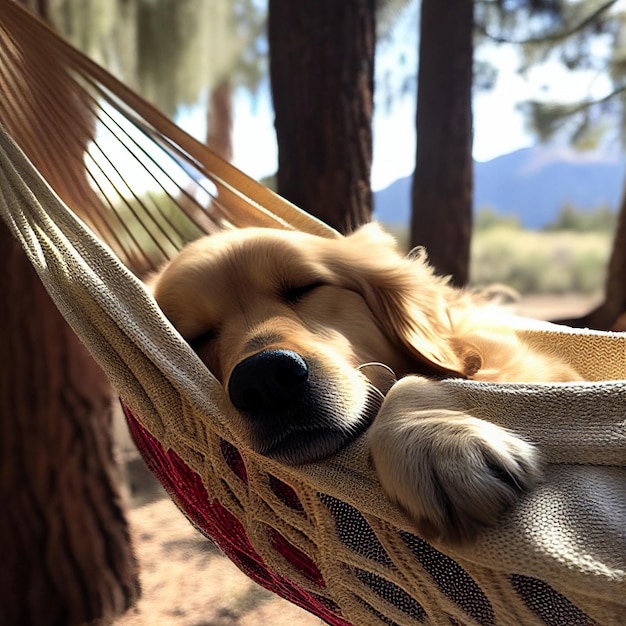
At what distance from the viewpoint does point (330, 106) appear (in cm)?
335

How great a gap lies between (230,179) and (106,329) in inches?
49.9

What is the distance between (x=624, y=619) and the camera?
2.89ft

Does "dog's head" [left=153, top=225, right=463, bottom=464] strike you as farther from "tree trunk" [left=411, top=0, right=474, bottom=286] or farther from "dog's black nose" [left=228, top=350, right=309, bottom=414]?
"tree trunk" [left=411, top=0, right=474, bottom=286]

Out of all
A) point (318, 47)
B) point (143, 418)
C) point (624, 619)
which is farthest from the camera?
point (318, 47)

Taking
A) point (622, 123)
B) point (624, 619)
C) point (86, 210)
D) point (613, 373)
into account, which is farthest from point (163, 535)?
point (622, 123)

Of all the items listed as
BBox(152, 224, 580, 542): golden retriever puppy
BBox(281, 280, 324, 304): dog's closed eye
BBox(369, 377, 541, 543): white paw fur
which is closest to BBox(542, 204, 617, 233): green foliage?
BBox(152, 224, 580, 542): golden retriever puppy

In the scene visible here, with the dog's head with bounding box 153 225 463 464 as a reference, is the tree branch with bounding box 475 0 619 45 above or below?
above

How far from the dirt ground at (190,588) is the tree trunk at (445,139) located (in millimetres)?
2529

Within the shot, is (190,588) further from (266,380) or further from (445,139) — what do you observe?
(445,139)

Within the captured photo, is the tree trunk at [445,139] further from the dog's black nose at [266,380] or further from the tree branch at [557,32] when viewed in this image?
the dog's black nose at [266,380]

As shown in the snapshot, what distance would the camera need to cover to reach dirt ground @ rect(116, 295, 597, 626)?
3.08m

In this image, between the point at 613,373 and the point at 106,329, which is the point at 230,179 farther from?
the point at 613,373

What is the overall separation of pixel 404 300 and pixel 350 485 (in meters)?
0.94

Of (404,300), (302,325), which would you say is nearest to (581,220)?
(404,300)
